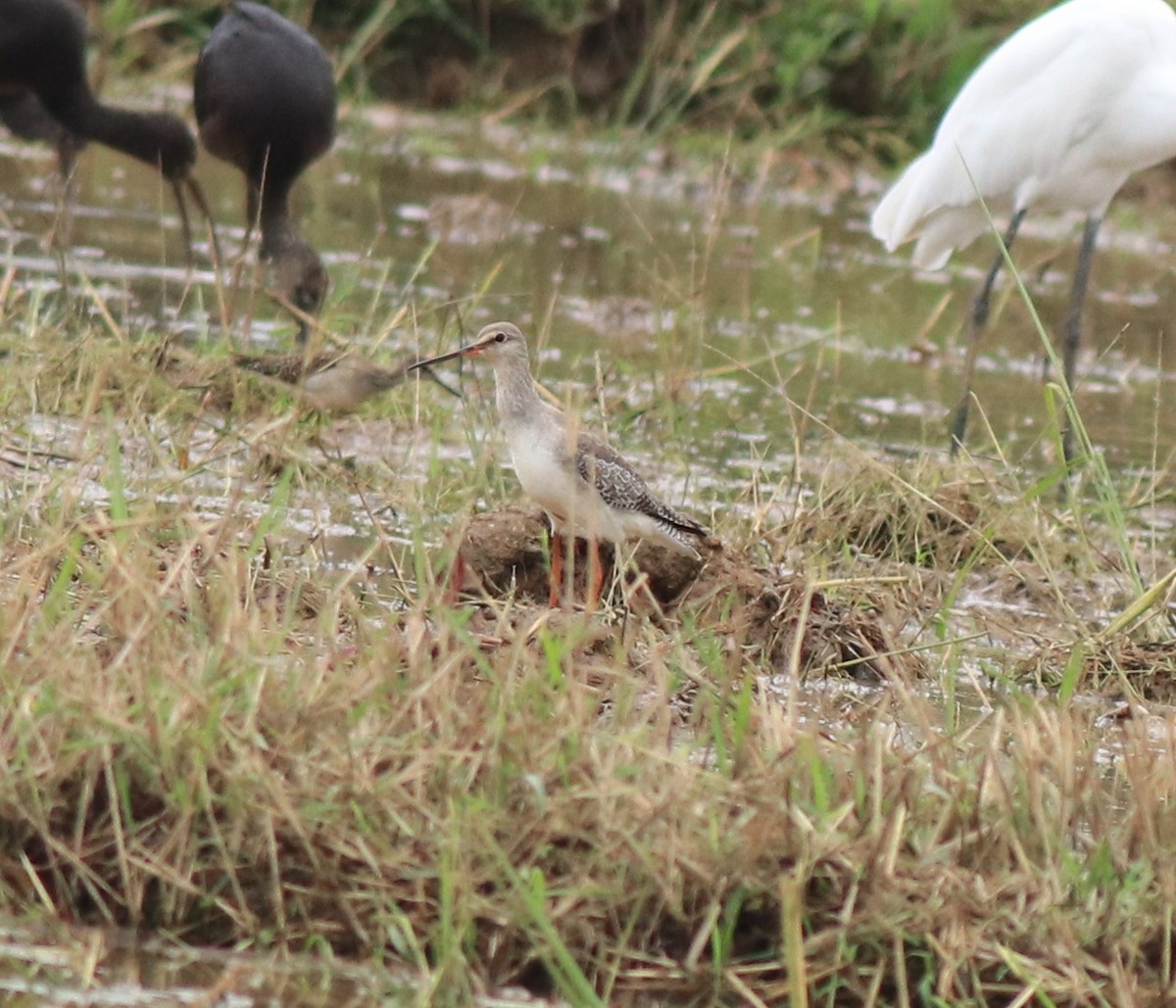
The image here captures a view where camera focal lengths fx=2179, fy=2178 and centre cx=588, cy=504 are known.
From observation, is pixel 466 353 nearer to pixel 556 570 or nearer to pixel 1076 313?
pixel 556 570

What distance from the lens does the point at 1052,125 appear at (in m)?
7.36

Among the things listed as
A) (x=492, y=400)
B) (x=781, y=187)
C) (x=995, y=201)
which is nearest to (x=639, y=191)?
(x=781, y=187)

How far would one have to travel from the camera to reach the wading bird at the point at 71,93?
8.20 metres

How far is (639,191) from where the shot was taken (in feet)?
42.2

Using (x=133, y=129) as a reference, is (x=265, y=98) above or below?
above

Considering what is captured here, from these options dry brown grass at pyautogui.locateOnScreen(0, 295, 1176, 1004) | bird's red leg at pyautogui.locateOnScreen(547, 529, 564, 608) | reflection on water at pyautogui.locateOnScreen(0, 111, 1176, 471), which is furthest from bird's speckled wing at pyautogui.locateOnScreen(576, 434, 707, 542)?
dry brown grass at pyautogui.locateOnScreen(0, 295, 1176, 1004)

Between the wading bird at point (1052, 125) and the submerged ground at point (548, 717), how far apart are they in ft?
5.28

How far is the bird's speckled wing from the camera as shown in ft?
15.0

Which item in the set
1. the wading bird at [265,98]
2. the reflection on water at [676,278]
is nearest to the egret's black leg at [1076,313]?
the reflection on water at [676,278]

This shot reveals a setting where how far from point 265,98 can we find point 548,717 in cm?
498

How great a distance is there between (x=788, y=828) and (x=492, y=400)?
3.19 m

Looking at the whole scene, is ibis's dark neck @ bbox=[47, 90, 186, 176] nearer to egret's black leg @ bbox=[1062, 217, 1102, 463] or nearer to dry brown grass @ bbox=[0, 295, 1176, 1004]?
egret's black leg @ bbox=[1062, 217, 1102, 463]

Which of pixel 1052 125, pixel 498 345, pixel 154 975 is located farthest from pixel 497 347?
pixel 1052 125

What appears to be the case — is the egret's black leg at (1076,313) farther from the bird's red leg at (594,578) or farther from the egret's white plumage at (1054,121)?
the bird's red leg at (594,578)
